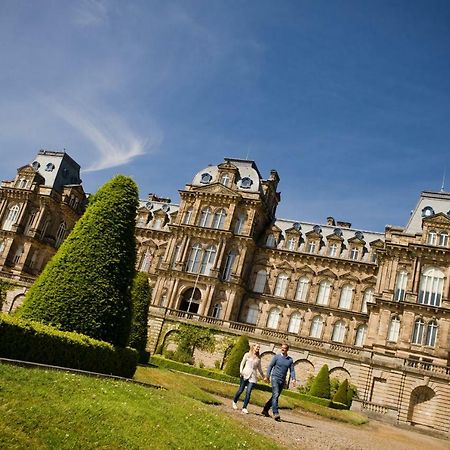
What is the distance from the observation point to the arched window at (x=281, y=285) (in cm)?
5722

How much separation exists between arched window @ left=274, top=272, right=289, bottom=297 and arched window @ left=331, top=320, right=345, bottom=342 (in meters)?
6.70

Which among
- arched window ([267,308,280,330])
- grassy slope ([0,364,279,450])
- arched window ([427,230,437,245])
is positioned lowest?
grassy slope ([0,364,279,450])

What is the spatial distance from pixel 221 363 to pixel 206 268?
46.1ft

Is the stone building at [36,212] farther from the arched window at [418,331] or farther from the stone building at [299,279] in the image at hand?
the arched window at [418,331]

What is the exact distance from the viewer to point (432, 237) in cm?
4675

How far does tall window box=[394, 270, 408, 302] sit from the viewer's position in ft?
153

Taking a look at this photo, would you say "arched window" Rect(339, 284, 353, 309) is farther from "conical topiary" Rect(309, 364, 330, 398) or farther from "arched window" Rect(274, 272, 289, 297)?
"conical topiary" Rect(309, 364, 330, 398)

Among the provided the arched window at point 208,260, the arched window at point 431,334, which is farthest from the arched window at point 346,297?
the arched window at point 208,260

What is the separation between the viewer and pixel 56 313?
1612 cm

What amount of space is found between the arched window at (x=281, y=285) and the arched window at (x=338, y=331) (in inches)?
264

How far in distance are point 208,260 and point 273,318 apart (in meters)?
9.82

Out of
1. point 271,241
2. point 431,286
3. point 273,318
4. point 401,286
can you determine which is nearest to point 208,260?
point 271,241

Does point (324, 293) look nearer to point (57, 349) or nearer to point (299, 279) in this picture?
point (299, 279)

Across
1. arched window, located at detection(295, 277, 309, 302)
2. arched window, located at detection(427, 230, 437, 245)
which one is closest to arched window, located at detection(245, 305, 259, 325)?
arched window, located at detection(295, 277, 309, 302)
